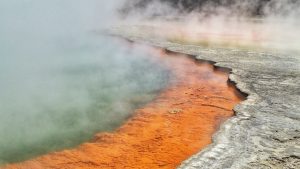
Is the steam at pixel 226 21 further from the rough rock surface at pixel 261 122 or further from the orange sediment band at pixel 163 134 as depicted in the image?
the orange sediment band at pixel 163 134

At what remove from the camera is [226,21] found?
1490cm

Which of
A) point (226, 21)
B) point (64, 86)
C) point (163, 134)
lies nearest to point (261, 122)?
point (163, 134)

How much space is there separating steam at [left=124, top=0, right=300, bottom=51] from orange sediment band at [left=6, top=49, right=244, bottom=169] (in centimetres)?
354

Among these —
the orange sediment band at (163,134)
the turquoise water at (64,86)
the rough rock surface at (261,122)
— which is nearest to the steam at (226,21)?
the rough rock surface at (261,122)

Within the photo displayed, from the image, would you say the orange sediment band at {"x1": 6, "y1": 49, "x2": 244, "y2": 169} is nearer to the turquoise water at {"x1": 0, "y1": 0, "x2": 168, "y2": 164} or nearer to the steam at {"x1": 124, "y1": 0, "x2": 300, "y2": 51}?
the turquoise water at {"x1": 0, "y1": 0, "x2": 168, "y2": 164}

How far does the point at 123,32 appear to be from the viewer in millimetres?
11586

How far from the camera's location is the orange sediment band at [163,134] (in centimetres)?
364

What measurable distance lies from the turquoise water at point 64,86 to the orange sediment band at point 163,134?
0.22 metres

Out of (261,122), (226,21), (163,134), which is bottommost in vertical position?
(163,134)

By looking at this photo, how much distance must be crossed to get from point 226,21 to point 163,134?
11.4 metres

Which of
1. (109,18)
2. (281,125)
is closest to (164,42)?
(281,125)

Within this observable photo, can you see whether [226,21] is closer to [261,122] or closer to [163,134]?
[261,122]

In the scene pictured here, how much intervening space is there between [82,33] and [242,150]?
9.77 metres

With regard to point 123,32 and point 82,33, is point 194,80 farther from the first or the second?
point 82,33
